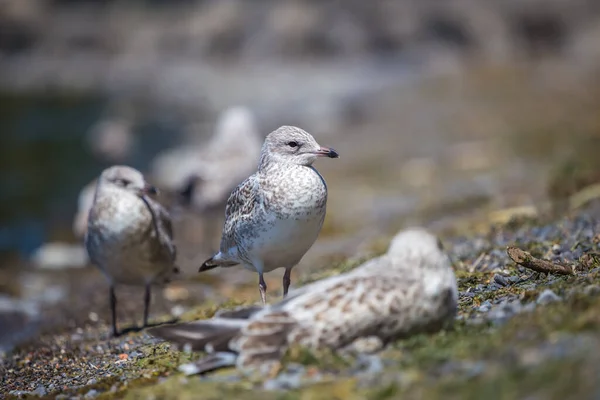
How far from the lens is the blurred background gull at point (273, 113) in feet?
44.1

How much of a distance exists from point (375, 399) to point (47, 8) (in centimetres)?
4554

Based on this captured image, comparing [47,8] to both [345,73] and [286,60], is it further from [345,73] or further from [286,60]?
[345,73]

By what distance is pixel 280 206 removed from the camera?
272 inches

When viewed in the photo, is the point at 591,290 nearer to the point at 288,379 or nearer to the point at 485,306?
the point at 485,306

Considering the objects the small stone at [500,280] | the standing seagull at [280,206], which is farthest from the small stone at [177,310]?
the small stone at [500,280]

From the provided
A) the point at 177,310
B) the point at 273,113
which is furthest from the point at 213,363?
the point at 273,113

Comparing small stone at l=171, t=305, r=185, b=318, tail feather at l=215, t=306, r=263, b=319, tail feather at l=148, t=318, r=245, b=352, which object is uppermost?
tail feather at l=215, t=306, r=263, b=319

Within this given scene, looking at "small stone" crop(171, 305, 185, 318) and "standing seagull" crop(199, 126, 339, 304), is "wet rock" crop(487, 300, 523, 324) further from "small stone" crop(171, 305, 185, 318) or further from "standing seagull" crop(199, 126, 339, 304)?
"small stone" crop(171, 305, 185, 318)

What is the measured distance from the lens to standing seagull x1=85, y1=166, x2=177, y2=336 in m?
8.79

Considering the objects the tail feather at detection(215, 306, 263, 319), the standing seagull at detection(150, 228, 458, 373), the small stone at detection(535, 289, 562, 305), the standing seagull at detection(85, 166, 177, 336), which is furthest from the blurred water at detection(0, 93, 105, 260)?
the small stone at detection(535, 289, 562, 305)

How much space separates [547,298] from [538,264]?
1102 millimetres

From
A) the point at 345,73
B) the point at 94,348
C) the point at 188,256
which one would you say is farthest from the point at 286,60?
the point at 94,348

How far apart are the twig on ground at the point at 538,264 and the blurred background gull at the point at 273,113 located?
4.01 metres

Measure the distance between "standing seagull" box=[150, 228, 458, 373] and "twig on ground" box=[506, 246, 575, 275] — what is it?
4.94 feet
